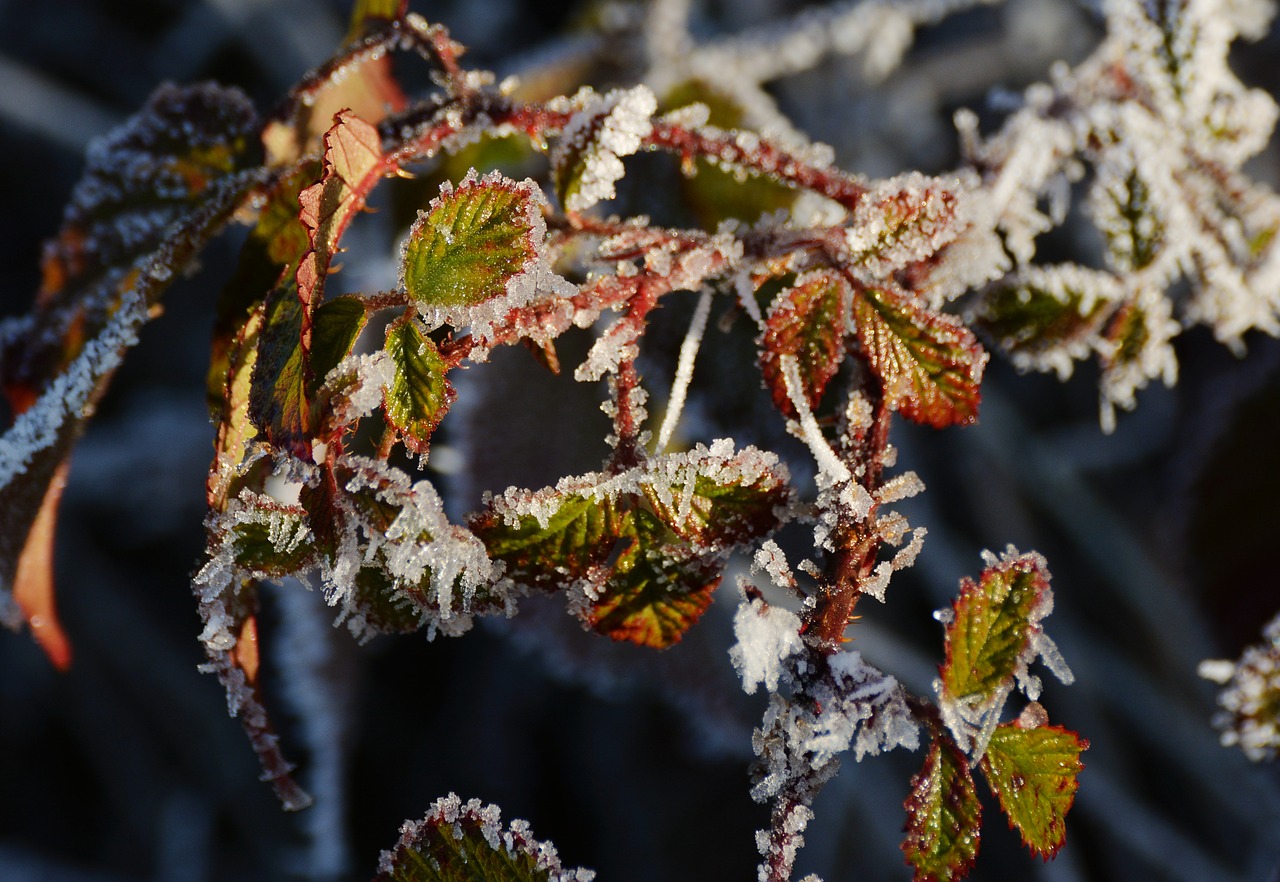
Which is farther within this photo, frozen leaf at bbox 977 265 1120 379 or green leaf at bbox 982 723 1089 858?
frozen leaf at bbox 977 265 1120 379

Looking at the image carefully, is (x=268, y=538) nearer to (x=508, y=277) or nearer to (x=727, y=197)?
(x=508, y=277)

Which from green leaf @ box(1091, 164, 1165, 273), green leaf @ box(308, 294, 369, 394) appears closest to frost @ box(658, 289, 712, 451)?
green leaf @ box(308, 294, 369, 394)

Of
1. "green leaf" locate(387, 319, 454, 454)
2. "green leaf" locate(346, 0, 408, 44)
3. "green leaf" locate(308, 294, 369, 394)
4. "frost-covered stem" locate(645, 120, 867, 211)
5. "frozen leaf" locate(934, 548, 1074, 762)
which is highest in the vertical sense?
"green leaf" locate(346, 0, 408, 44)

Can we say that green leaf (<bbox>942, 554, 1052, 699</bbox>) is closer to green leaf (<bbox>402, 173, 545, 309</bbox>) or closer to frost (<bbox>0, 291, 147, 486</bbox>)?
green leaf (<bbox>402, 173, 545, 309</bbox>)

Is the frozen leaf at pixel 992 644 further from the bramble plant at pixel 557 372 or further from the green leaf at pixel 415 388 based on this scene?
the green leaf at pixel 415 388

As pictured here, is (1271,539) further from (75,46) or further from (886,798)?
(75,46)

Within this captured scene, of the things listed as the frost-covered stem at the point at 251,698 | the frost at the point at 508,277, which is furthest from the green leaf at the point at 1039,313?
the frost-covered stem at the point at 251,698
